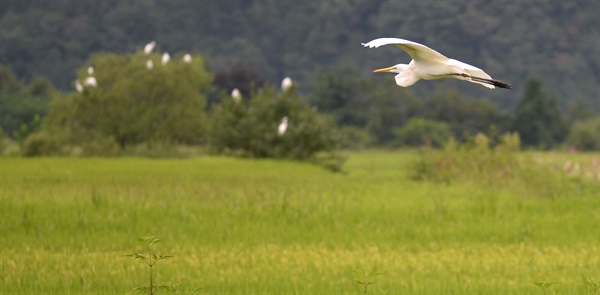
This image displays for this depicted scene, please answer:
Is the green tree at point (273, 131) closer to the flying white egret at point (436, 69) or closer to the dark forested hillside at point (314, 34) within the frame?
the flying white egret at point (436, 69)

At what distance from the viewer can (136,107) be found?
28203 mm

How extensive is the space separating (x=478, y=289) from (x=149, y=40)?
190 feet

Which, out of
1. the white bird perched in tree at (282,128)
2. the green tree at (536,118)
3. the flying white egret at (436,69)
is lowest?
the flying white egret at (436,69)

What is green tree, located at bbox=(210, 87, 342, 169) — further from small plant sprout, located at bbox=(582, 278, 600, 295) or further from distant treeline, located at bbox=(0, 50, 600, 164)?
small plant sprout, located at bbox=(582, 278, 600, 295)

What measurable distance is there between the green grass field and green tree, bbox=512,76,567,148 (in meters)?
27.2

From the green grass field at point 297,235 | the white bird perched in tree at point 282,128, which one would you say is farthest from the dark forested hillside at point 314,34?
the green grass field at point 297,235

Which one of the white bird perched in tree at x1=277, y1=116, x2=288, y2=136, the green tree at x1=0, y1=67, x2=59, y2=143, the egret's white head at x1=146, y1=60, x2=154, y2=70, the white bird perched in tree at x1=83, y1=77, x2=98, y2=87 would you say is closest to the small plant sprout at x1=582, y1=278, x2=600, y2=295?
the white bird perched in tree at x1=277, y1=116, x2=288, y2=136

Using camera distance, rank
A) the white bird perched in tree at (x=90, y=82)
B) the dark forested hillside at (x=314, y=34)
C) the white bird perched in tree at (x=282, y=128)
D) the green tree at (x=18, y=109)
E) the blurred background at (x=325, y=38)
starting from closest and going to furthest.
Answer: the white bird perched in tree at (x=282, y=128), the white bird perched in tree at (x=90, y=82), the green tree at (x=18, y=109), the blurred background at (x=325, y=38), the dark forested hillside at (x=314, y=34)

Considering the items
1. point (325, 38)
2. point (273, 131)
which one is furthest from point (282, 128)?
point (325, 38)

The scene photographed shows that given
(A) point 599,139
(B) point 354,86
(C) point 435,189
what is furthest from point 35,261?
(B) point 354,86

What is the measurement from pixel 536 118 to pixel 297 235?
1351 inches

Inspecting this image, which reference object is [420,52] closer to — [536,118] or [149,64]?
[149,64]

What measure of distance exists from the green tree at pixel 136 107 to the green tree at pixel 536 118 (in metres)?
18.3

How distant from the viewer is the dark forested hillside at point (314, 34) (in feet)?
200
